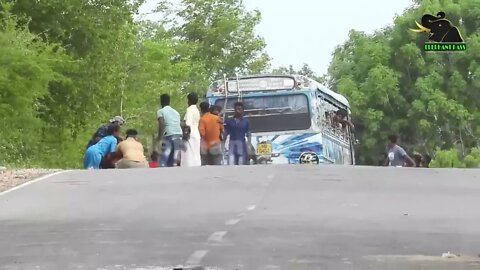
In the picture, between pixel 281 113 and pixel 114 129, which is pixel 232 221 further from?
pixel 281 113

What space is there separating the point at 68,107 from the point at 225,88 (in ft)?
33.7

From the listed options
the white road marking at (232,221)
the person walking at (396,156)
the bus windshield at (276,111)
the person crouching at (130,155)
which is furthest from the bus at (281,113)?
the white road marking at (232,221)

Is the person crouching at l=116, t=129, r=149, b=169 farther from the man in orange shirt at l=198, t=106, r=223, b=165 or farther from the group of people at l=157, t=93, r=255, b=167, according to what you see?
the man in orange shirt at l=198, t=106, r=223, b=165

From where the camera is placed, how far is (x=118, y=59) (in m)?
44.5

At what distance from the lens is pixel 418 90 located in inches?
2317

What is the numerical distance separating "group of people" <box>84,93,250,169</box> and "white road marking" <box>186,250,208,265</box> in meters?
10.9

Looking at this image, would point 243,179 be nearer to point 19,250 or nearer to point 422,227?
point 422,227

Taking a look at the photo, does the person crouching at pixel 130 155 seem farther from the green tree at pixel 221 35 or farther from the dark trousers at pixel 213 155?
the green tree at pixel 221 35

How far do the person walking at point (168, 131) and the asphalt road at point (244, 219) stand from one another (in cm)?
254

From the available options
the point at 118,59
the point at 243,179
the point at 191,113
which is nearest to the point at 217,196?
the point at 243,179

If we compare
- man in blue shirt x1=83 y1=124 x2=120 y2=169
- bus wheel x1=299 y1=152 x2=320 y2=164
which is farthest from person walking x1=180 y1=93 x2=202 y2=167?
bus wheel x1=299 y1=152 x2=320 y2=164

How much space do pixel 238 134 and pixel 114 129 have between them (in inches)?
133

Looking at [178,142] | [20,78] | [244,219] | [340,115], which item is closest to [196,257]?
[244,219]

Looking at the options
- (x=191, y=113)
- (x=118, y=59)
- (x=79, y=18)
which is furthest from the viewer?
(x=118, y=59)
